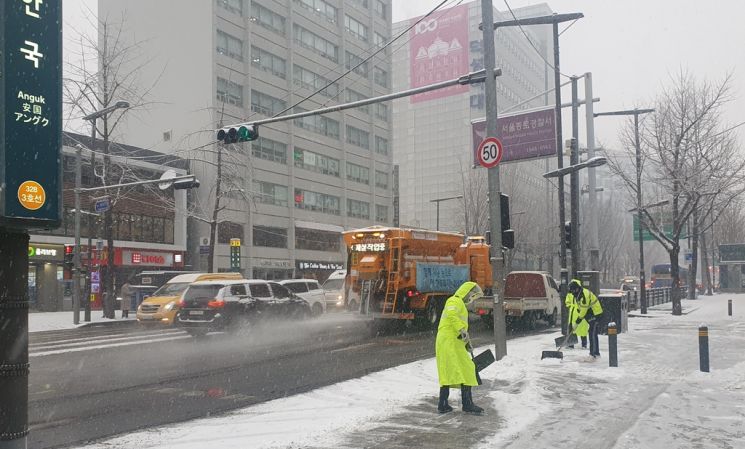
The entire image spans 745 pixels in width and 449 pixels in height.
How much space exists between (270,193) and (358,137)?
14.5m

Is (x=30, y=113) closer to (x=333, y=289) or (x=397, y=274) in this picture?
(x=397, y=274)

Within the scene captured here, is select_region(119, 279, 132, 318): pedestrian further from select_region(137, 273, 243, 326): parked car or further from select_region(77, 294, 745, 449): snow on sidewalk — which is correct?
select_region(77, 294, 745, 449): snow on sidewalk

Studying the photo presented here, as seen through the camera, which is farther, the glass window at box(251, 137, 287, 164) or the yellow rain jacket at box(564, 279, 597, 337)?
the glass window at box(251, 137, 287, 164)

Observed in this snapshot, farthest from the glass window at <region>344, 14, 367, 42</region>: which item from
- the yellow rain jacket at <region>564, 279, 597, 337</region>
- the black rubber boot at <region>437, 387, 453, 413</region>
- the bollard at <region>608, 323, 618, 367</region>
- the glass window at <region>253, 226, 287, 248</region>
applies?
the black rubber boot at <region>437, 387, 453, 413</region>

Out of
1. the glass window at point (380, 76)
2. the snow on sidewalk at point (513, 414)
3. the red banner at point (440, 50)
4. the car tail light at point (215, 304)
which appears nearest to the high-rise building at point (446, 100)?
the red banner at point (440, 50)

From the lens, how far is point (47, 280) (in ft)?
115

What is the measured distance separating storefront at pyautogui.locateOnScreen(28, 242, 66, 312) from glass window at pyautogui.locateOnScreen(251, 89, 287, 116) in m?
19.4

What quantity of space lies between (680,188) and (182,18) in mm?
36764

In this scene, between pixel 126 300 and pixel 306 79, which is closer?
pixel 126 300

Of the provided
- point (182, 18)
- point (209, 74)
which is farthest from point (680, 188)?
point (182, 18)

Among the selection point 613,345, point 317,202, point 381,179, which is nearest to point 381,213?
point 381,179

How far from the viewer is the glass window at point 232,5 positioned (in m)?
47.9

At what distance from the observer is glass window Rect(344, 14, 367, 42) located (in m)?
61.8

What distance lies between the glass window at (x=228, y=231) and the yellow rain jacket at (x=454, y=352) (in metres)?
39.1
